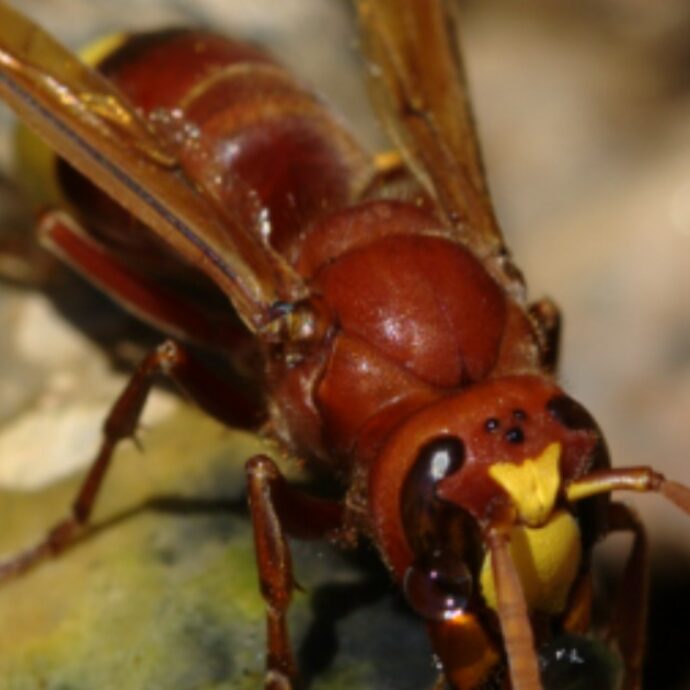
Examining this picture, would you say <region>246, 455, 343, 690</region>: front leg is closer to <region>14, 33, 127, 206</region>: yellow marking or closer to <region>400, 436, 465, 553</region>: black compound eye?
<region>400, 436, 465, 553</region>: black compound eye

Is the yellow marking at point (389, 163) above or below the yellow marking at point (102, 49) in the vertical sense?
below

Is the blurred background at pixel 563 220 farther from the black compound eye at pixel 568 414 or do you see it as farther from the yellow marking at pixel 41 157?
the black compound eye at pixel 568 414

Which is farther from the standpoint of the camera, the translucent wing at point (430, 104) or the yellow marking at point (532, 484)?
the translucent wing at point (430, 104)

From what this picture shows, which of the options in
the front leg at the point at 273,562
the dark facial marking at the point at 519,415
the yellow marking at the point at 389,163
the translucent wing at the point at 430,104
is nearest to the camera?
the dark facial marking at the point at 519,415

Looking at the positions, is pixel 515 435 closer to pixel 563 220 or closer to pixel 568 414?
pixel 568 414

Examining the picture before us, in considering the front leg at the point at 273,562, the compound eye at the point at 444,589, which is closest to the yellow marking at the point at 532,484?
the compound eye at the point at 444,589

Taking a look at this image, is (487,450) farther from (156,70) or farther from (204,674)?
(156,70)

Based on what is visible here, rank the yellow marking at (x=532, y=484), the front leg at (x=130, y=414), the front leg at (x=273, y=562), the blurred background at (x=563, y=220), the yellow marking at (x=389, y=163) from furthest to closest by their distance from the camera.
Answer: the blurred background at (x=563, y=220) → the yellow marking at (x=389, y=163) → the front leg at (x=130, y=414) → the front leg at (x=273, y=562) → the yellow marking at (x=532, y=484)

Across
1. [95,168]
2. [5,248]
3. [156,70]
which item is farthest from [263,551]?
[5,248]
